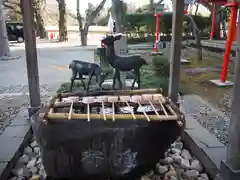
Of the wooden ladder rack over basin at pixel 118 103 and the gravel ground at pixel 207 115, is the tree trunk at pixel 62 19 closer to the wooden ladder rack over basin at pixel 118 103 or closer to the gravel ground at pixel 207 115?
the gravel ground at pixel 207 115

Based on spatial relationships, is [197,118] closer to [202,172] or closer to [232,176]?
[202,172]

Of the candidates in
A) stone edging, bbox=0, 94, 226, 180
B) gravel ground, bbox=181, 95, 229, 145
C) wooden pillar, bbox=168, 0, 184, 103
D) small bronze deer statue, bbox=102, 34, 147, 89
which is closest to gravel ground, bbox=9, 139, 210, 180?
stone edging, bbox=0, 94, 226, 180

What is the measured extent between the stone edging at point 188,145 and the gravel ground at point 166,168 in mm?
57

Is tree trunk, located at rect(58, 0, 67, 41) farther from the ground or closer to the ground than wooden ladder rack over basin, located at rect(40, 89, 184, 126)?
farther from the ground

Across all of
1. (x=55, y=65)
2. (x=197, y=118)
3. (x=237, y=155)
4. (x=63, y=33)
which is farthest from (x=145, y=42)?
(x=237, y=155)

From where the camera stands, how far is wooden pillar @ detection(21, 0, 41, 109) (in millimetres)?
2762

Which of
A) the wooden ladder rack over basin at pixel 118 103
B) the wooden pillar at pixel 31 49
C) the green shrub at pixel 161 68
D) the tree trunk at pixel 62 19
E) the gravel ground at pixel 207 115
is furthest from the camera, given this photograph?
the tree trunk at pixel 62 19

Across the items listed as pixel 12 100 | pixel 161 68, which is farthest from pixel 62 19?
pixel 12 100

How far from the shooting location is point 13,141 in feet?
8.61

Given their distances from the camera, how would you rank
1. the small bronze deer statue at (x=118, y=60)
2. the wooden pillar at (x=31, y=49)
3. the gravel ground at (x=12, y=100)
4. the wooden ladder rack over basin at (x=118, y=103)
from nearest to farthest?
1. the wooden ladder rack over basin at (x=118, y=103)
2. the wooden pillar at (x=31, y=49)
3. the small bronze deer statue at (x=118, y=60)
4. the gravel ground at (x=12, y=100)

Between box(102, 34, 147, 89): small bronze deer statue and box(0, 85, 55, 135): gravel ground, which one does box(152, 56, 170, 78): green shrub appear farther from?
box(0, 85, 55, 135): gravel ground

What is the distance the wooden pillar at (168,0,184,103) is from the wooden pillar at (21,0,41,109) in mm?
1509

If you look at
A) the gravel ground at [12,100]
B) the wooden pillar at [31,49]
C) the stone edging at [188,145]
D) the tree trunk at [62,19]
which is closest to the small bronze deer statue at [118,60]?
the wooden pillar at [31,49]

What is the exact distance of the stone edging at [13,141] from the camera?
2240mm
